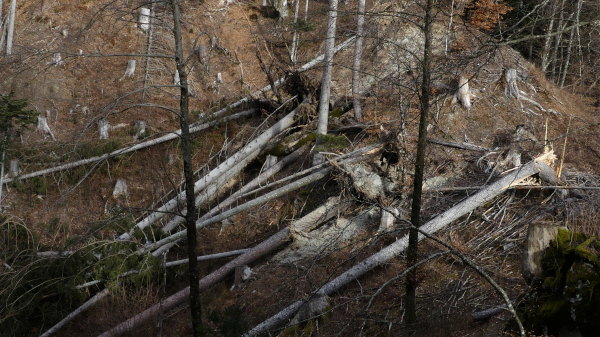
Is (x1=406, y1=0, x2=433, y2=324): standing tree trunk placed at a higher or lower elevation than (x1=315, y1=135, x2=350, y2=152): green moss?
higher

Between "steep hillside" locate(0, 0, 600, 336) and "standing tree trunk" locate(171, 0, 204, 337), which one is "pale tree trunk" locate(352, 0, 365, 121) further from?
"standing tree trunk" locate(171, 0, 204, 337)

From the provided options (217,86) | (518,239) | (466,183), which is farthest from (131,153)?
(518,239)

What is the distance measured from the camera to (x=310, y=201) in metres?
11.8

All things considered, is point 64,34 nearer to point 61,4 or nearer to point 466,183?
point 61,4

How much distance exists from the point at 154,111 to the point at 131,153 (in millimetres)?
4240

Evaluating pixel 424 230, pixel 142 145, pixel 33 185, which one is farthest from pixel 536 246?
pixel 33 185

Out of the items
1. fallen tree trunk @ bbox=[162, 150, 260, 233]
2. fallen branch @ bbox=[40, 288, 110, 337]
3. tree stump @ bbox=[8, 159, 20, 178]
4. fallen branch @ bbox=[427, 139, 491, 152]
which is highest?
fallen branch @ bbox=[427, 139, 491, 152]

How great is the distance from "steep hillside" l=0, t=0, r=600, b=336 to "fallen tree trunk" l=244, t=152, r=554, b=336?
122mm

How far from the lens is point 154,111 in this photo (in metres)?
19.6

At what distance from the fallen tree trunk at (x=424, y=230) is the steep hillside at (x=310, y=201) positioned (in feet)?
0.40

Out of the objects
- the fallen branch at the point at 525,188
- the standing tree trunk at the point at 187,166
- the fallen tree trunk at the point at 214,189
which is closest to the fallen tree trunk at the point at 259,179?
the fallen tree trunk at the point at 214,189

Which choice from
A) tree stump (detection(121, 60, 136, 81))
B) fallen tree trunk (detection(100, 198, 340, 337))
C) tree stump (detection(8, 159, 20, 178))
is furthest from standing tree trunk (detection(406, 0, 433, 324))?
tree stump (detection(121, 60, 136, 81))

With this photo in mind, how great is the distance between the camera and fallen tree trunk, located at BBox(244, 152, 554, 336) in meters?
8.63

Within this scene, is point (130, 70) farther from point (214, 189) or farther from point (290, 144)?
point (290, 144)
